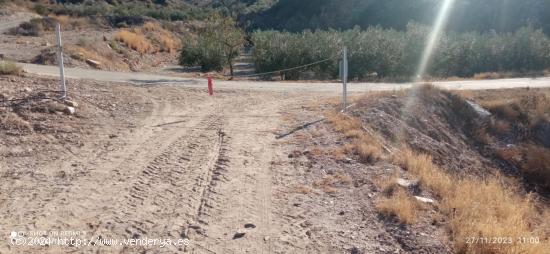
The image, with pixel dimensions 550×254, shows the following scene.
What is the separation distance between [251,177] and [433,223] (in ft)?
9.56

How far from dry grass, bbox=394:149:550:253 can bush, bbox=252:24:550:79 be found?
21.6 metres

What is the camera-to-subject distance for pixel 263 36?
39594mm

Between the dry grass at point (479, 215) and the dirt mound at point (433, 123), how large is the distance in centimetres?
346

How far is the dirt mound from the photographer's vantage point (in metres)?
12.5

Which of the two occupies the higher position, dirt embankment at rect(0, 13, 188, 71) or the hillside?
the hillside

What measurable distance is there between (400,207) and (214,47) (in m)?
27.7

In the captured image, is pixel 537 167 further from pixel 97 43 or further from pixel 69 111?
pixel 97 43

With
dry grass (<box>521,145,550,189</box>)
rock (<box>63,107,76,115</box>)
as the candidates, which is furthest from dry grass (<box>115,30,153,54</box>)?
dry grass (<box>521,145,550,189</box>)

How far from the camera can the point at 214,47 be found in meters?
32.7

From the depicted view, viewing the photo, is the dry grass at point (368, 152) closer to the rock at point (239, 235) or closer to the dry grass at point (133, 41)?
the rock at point (239, 235)

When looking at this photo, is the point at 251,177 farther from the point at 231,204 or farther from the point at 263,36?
the point at 263,36

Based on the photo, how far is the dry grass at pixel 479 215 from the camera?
5539 mm

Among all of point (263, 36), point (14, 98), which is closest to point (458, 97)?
point (14, 98)

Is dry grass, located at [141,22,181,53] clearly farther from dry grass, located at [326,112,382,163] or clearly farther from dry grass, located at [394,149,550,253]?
dry grass, located at [394,149,550,253]
